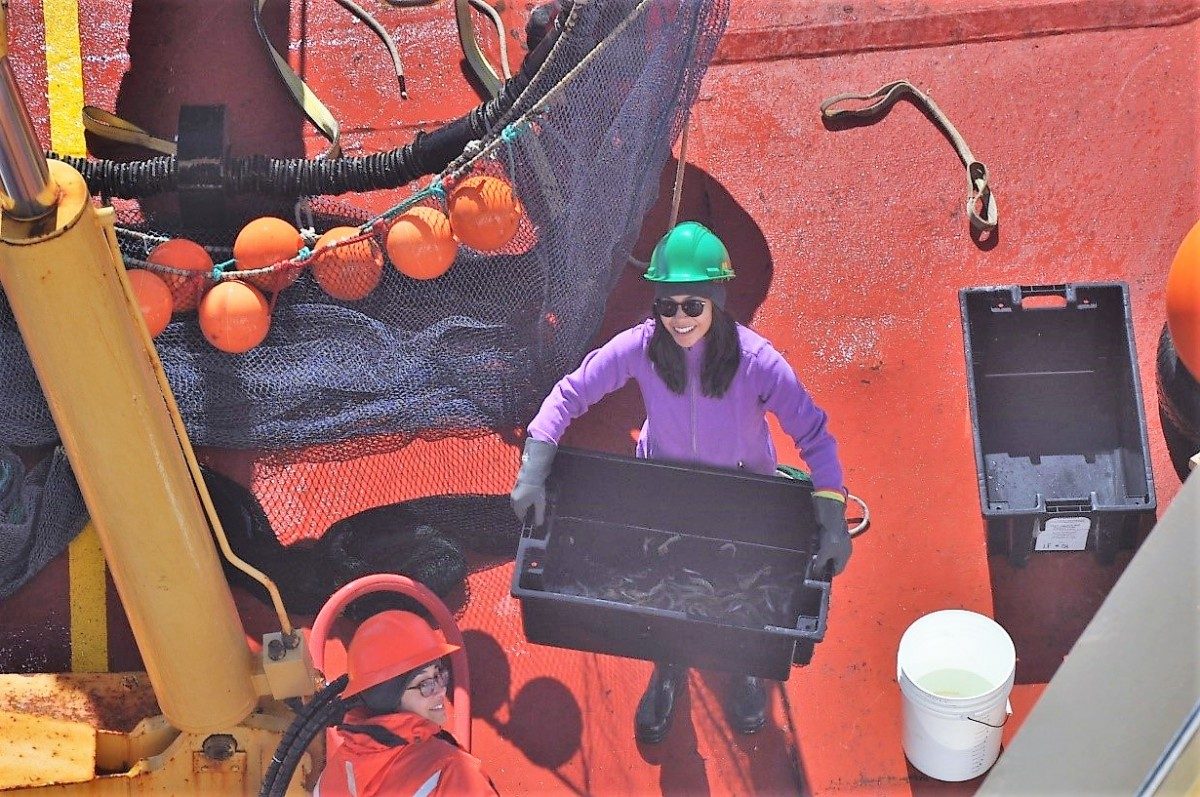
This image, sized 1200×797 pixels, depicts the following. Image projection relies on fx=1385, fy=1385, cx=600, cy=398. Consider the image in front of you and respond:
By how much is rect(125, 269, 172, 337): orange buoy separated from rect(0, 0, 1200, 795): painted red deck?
54.0 inches

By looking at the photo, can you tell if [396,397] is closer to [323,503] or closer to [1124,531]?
[323,503]

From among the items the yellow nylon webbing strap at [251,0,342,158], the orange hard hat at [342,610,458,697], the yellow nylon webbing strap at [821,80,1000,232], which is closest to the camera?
the orange hard hat at [342,610,458,697]

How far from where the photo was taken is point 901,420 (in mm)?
6973

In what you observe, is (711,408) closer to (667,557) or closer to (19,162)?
(667,557)

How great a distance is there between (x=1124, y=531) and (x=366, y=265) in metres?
3.77

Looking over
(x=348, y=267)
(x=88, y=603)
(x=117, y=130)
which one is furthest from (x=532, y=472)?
(x=117, y=130)

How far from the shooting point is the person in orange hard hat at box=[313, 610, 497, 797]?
4906 mm

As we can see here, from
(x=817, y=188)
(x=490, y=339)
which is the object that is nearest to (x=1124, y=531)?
(x=817, y=188)

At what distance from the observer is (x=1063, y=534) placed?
6.27 metres

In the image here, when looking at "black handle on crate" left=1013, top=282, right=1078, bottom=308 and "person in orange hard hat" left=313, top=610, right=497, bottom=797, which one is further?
"black handle on crate" left=1013, top=282, right=1078, bottom=308

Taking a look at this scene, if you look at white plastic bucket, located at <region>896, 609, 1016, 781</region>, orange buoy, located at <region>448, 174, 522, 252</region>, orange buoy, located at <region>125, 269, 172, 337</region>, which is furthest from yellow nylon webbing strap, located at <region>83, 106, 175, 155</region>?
white plastic bucket, located at <region>896, 609, 1016, 781</region>

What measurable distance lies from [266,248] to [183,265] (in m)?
0.40

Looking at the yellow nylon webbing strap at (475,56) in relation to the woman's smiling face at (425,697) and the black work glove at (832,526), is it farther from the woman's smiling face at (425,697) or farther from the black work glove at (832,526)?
the woman's smiling face at (425,697)

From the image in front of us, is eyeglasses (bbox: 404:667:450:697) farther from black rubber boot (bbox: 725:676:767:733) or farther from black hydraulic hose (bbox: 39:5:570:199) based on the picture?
black hydraulic hose (bbox: 39:5:570:199)
